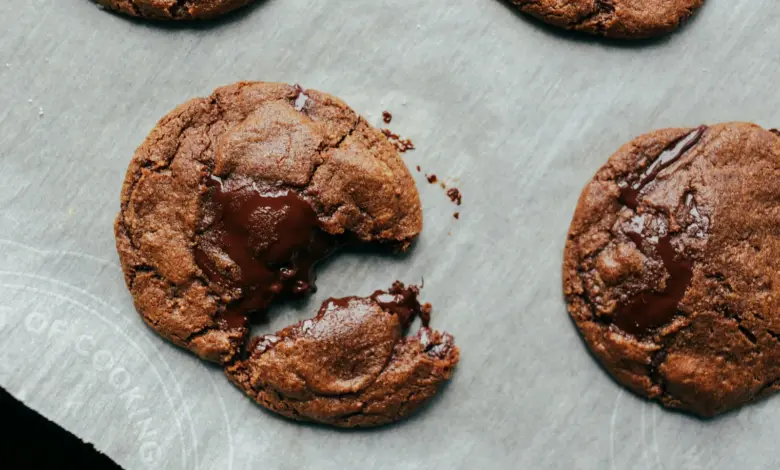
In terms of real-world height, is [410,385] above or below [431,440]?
above

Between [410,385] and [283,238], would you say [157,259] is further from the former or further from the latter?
[410,385]

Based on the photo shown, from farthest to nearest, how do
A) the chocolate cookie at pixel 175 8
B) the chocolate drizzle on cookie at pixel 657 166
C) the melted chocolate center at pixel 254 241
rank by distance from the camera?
the chocolate cookie at pixel 175 8 < the chocolate drizzle on cookie at pixel 657 166 < the melted chocolate center at pixel 254 241

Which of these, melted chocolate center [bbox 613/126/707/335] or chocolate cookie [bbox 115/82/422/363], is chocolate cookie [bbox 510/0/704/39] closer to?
melted chocolate center [bbox 613/126/707/335]

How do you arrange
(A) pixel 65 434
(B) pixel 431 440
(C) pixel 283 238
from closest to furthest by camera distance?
(C) pixel 283 238 → (B) pixel 431 440 → (A) pixel 65 434

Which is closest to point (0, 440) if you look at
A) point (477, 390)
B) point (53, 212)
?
point (53, 212)

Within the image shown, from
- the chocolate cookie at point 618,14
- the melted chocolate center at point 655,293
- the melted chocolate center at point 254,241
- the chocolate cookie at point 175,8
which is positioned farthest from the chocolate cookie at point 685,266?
the chocolate cookie at point 175,8

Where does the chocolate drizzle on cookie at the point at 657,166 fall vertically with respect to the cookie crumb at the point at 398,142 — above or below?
above

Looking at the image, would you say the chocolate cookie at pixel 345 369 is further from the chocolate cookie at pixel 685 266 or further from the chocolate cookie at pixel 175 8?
the chocolate cookie at pixel 175 8
